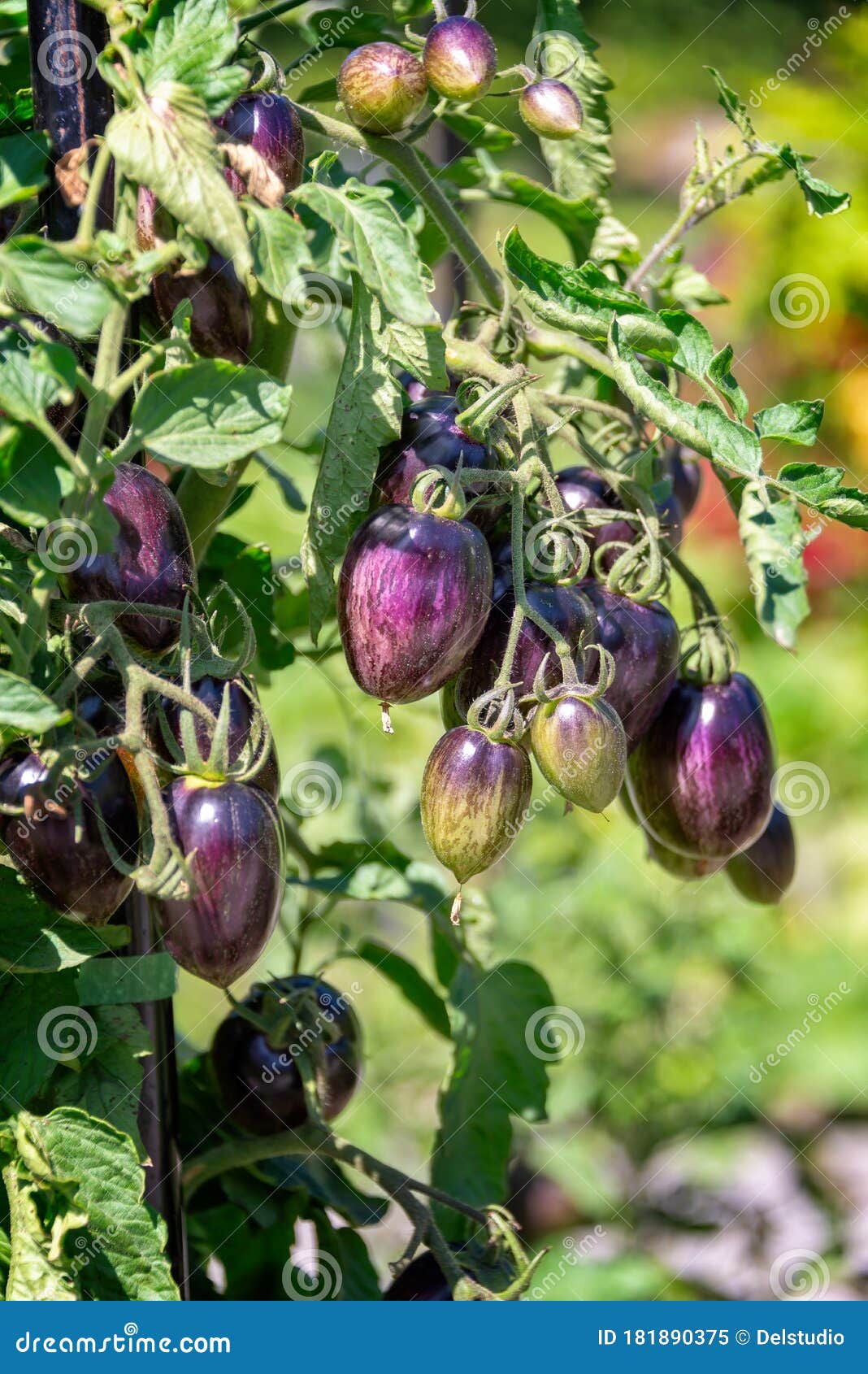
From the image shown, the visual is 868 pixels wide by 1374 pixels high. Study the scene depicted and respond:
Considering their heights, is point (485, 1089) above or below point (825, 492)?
below

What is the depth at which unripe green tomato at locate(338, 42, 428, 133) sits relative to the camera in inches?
22.1

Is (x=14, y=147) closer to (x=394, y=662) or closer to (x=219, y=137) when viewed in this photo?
(x=219, y=137)

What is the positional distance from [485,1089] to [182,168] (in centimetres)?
58

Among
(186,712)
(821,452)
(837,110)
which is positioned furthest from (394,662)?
(837,110)

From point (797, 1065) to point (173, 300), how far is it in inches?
73.5

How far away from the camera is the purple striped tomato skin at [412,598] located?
0.51 meters

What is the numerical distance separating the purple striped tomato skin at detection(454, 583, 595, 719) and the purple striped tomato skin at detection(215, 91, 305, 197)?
0.61 feet

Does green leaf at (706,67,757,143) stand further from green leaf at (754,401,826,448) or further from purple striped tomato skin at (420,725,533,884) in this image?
purple striped tomato skin at (420,725,533,884)
